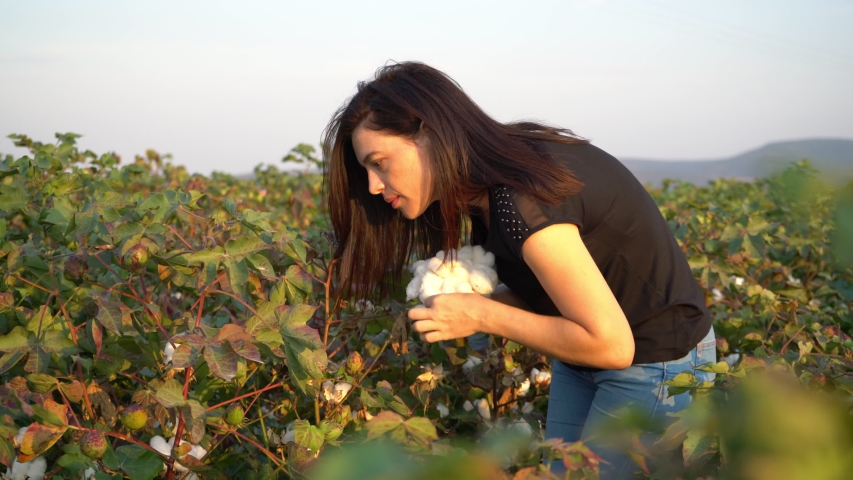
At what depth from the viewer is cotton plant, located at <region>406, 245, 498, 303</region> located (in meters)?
1.91

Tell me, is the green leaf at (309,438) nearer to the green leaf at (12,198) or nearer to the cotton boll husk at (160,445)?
the cotton boll husk at (160,445)

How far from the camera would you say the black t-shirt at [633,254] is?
1.83m

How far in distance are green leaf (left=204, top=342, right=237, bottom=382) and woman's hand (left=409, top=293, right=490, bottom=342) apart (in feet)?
1.51

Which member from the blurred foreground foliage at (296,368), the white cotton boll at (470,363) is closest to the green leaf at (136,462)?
the blurred foreground foliage at (296,368)

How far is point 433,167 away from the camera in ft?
6.31

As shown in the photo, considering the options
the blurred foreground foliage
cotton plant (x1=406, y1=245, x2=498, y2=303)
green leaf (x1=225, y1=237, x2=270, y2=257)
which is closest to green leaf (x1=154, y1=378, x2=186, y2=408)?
the blurred foreground foliage

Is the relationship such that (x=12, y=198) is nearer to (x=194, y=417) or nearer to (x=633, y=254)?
(x=194, y=417)

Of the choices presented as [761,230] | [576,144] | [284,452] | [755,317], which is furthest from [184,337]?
[761,230]

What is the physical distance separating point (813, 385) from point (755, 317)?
74.2 inches

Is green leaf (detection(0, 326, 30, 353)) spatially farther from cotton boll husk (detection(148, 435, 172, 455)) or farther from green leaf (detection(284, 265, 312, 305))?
green leaf (detection(284, 265, 312, 305))

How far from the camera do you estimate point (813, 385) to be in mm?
1118

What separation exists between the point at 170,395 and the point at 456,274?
74 cm

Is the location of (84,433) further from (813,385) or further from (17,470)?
(813,385)

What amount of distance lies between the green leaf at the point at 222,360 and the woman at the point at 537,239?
48 centimetres
